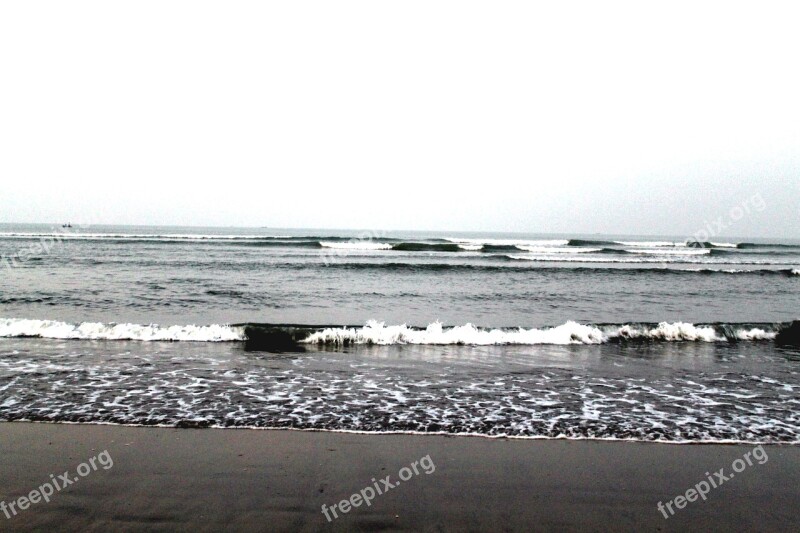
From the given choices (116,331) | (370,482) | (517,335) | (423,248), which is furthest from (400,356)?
(423,248)

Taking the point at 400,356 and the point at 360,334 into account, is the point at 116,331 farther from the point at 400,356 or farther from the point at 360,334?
the point at 400,356

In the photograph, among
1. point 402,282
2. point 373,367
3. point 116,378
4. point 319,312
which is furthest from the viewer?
point 402,282

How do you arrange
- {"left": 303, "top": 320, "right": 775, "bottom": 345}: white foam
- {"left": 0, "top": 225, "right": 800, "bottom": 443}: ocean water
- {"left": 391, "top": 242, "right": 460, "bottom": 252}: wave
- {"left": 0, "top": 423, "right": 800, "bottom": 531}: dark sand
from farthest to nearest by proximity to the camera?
1. {"left": 391, "top": 242, "right": 460, "bottom": 252}: wave
2. {"left": 303, "top": 320, "right": 775, "bottom": 345}: white foam
3. {"left": 0, "top": 225, "right": 800, "bottom": 443}: ocean water
4. {"left": 0, "top": 423, "right": 800, "bottom": 531}: dark sand

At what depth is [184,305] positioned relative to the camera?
554 inches

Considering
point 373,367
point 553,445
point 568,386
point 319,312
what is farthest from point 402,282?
point 553,445

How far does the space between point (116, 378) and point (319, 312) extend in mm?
6746

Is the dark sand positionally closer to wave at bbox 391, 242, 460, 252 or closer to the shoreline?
the shoreline

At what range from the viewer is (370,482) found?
4254 millimetres

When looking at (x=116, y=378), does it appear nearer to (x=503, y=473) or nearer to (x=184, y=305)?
(x=503, y=473)

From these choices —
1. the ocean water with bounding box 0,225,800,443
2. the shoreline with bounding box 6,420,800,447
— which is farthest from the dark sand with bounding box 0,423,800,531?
the ocean water with bounding box 0,225,800,443

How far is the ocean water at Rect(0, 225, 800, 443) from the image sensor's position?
5918mm

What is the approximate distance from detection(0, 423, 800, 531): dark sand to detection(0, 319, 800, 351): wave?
17.0 ft

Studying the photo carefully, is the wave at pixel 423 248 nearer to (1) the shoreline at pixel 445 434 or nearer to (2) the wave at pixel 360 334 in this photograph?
(2) the wave at pixel 360 334

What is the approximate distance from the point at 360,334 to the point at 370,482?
6.67 meters
